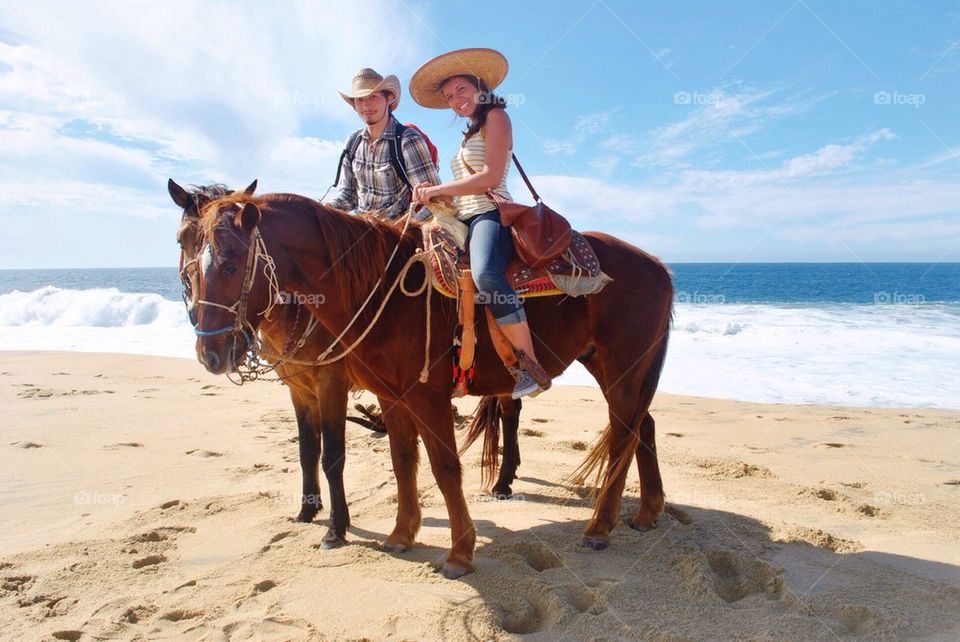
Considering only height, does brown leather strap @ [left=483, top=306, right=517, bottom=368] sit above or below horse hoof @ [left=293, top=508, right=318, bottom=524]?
above

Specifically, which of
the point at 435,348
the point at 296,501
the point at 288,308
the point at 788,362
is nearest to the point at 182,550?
the point at 296,501

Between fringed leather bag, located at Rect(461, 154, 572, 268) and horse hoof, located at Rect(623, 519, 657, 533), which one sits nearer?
fringed leather bag, located at Rect(461, 154, 572, 268)

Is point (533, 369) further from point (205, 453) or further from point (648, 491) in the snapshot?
point (205, 453)

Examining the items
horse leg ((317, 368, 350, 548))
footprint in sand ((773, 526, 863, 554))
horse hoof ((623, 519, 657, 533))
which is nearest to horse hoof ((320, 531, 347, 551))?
horse leg ((317, 368, 350, 548))

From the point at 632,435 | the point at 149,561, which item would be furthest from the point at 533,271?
the point at 149,561

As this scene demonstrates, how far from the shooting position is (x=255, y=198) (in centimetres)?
273

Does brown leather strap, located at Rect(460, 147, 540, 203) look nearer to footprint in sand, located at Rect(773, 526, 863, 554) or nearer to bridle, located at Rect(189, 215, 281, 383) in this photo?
A: bridle, located at Rect(189, 215, 281, 383)

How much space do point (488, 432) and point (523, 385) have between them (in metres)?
1.49

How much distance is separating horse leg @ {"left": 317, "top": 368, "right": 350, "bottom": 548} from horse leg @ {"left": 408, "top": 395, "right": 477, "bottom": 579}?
2.22 feet

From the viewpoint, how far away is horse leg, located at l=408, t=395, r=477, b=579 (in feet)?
9.79

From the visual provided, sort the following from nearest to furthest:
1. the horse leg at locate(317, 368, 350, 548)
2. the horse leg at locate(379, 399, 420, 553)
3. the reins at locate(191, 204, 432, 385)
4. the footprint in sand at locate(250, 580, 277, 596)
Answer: the reins at locate(191, 204, 432, 385) < the footprint in sand at locate(250, 580, 277, 596) < the horse leg at locate(379, 399, 420, 553) < the horse leg at locate(317, 368, 350, 548)

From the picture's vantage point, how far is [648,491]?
3.79m

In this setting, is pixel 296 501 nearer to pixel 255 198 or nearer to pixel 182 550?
pixel 182 550

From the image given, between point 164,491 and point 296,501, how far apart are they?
1062mm
